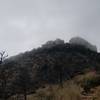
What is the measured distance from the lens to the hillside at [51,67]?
157 feet

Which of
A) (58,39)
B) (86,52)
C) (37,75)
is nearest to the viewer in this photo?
(37,75)

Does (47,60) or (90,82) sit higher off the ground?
(47,60)

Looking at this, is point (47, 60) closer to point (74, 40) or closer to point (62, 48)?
point (62, 48)

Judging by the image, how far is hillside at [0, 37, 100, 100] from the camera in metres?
47.9

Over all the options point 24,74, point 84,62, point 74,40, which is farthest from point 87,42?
point 24,74

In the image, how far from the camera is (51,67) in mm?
59062

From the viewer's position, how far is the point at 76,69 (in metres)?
61.4

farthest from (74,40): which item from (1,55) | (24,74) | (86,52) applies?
(1,55)

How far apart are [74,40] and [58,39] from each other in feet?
22.8

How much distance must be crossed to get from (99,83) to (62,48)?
4450cm

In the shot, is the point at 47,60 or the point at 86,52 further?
the point at 86,52

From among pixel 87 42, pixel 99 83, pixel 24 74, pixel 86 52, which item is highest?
pixel 87 42

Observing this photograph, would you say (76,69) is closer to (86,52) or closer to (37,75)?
(37,75)

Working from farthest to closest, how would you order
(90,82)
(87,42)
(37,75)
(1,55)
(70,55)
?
1. (87,42)
2. (70,55)
3. (37,75)
4. (1,55)
5. (90,82)
